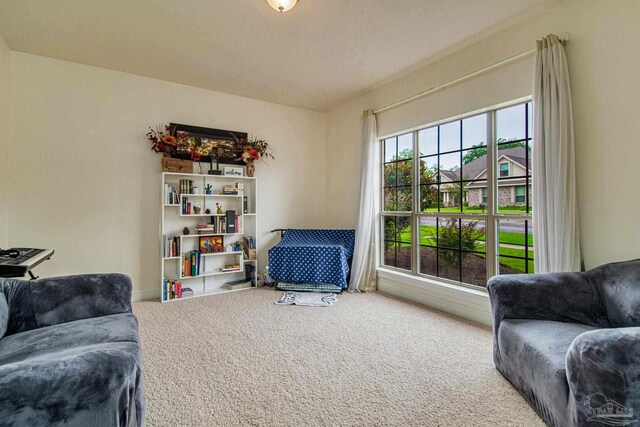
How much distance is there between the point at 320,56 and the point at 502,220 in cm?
247

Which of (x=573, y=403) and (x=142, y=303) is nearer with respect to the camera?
(x=573, y=403)

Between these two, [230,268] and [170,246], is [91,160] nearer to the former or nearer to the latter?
[170,246]

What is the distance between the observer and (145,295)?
3686 mm

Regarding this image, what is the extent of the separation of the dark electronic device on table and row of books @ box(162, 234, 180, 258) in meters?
1.16

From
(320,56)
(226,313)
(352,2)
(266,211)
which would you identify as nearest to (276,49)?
(320,56)

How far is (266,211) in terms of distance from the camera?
4586mm

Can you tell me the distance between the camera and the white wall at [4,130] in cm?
287

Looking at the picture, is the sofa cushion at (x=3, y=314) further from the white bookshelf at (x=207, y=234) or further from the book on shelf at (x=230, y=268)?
the book on shelf at (x=230, y=268)

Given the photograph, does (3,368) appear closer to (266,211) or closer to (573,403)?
(573,403)

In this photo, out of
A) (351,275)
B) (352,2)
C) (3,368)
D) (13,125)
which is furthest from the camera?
(351,275)

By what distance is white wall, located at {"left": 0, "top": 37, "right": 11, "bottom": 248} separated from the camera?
2.87 metres

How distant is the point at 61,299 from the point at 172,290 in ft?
6.24

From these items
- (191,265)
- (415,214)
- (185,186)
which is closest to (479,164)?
→ (415,214)

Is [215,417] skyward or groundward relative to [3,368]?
groundward
